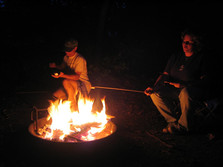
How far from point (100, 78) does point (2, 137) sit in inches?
186

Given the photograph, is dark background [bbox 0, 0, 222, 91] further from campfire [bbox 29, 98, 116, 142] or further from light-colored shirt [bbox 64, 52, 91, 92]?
campfire [bbox 29, 98, 116, 142]

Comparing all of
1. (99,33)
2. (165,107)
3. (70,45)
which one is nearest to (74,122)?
(70,45)

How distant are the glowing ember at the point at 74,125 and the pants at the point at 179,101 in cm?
127

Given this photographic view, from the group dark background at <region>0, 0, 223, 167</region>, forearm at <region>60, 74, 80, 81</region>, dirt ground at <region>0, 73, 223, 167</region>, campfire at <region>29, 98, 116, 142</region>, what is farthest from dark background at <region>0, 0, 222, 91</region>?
campfire at <region>29, 98, 116, 142</region>

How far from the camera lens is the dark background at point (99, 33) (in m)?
8.10

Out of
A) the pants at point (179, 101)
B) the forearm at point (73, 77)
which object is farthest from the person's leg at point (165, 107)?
the forearm at point (73, 77)

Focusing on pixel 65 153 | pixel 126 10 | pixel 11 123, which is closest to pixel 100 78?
pixel 126 10

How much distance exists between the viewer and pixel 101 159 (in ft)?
12.1

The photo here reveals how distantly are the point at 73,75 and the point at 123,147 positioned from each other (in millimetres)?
1916

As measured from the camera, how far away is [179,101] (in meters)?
4.86

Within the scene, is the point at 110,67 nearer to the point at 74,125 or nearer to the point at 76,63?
the point at 76,63

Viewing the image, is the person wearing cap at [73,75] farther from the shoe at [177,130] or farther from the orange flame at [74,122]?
the shoe at [177,130]

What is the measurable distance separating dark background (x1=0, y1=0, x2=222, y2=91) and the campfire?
389 centimetres

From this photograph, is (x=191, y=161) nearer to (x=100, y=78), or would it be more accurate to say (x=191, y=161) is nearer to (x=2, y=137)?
(x=2, y=137)
